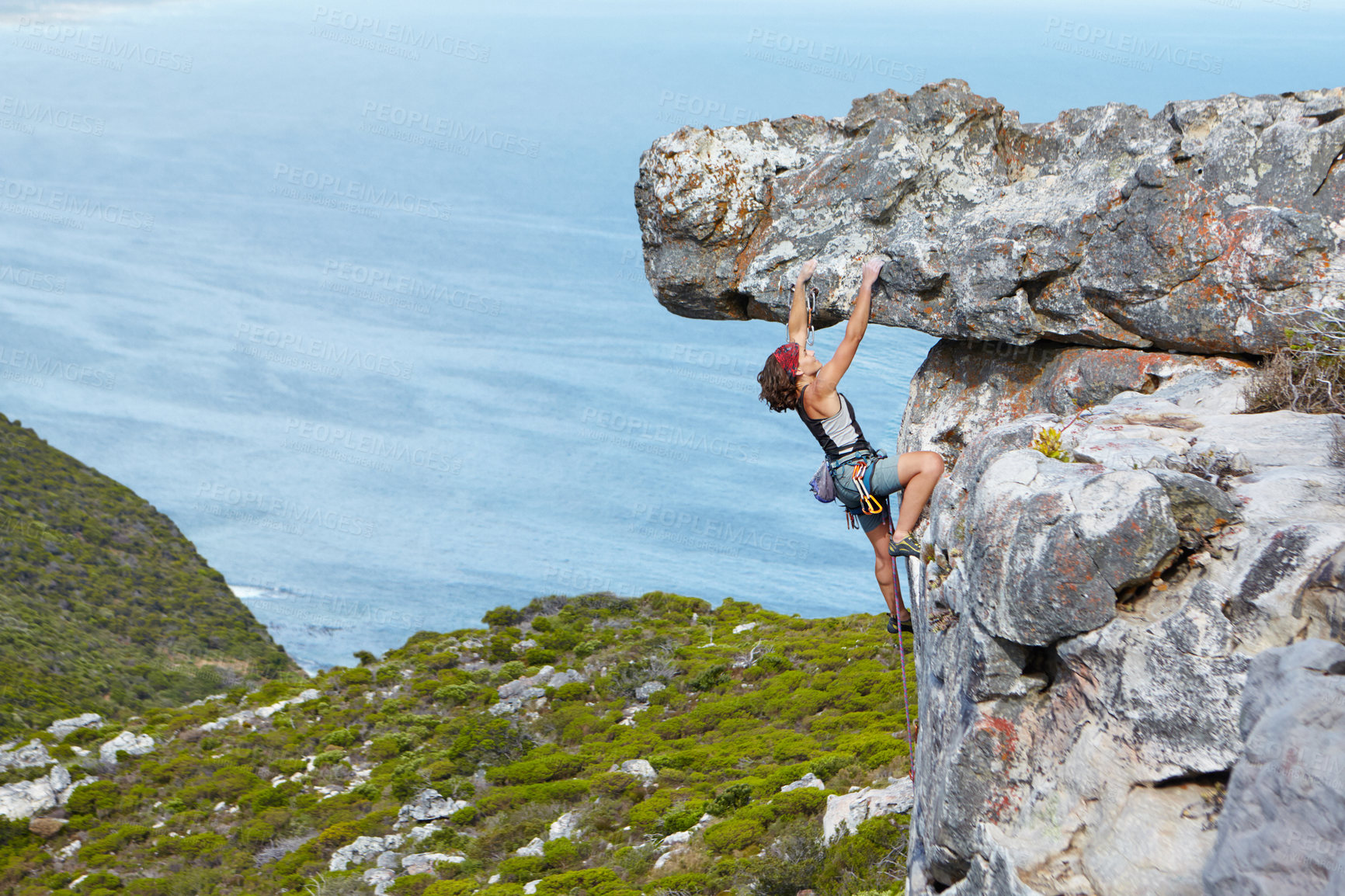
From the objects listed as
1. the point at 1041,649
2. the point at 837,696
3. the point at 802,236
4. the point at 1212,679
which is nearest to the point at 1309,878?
the point at 1212,679

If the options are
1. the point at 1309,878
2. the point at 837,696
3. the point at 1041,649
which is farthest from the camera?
the point at 837,696

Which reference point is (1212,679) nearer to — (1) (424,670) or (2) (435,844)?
(2) (435,844)

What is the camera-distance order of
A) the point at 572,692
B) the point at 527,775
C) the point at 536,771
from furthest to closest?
the point at 572,692 < the point at 536,771 < the point at 527,775

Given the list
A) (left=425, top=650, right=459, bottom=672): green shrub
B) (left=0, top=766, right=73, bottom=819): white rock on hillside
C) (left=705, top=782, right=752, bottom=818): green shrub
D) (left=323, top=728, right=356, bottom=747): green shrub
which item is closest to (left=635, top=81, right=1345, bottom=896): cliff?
(left=705, top=782, right=752, bottom=818): green shrub

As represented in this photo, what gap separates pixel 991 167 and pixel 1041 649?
6740mm

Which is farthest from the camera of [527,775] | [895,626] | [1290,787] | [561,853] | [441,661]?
[441,661]

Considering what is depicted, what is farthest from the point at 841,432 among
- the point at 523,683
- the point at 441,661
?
the point at 441,661

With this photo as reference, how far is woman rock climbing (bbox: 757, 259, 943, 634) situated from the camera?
27.7ft

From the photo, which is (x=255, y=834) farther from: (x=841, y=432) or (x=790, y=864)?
(x=841, y=432)

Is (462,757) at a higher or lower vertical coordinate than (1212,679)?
lower

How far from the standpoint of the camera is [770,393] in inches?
351

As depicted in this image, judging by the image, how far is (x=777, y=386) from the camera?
8812 mm

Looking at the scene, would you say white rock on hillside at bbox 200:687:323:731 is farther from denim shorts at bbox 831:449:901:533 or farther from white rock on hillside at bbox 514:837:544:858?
denim shorts at bbox 831:449:901:533

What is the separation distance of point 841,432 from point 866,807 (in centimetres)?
871
